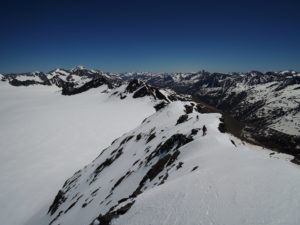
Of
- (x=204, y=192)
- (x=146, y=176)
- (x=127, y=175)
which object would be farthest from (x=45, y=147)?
(x=204, y=192)

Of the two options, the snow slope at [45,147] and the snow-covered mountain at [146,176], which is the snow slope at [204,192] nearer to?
the snow-covered mountain at [146,176]

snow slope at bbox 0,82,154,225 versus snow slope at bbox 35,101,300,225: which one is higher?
snow slope at bbox 35,101,300,225

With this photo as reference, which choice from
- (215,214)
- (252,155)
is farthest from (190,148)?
(215,214)

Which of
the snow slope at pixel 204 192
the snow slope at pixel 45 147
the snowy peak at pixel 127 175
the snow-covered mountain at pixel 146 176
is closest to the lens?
the snow slope at pixel 204 192

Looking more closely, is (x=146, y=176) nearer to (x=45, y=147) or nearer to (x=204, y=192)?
(x=204, y=192)

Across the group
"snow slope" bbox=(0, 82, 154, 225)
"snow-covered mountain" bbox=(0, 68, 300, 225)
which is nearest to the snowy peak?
"snow-covered mountain" bbox=(0, 68, 300, 225)

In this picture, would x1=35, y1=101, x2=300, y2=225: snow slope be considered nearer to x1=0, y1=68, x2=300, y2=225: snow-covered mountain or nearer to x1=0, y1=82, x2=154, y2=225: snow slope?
x1=0, y1=68, x2=300, y2=225: snow-covered mountain

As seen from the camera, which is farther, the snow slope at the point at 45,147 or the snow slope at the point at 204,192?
the snow slope at the point at 45,147

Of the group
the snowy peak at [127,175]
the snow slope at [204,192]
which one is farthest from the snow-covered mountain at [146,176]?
the snowy peak at [127,175]
